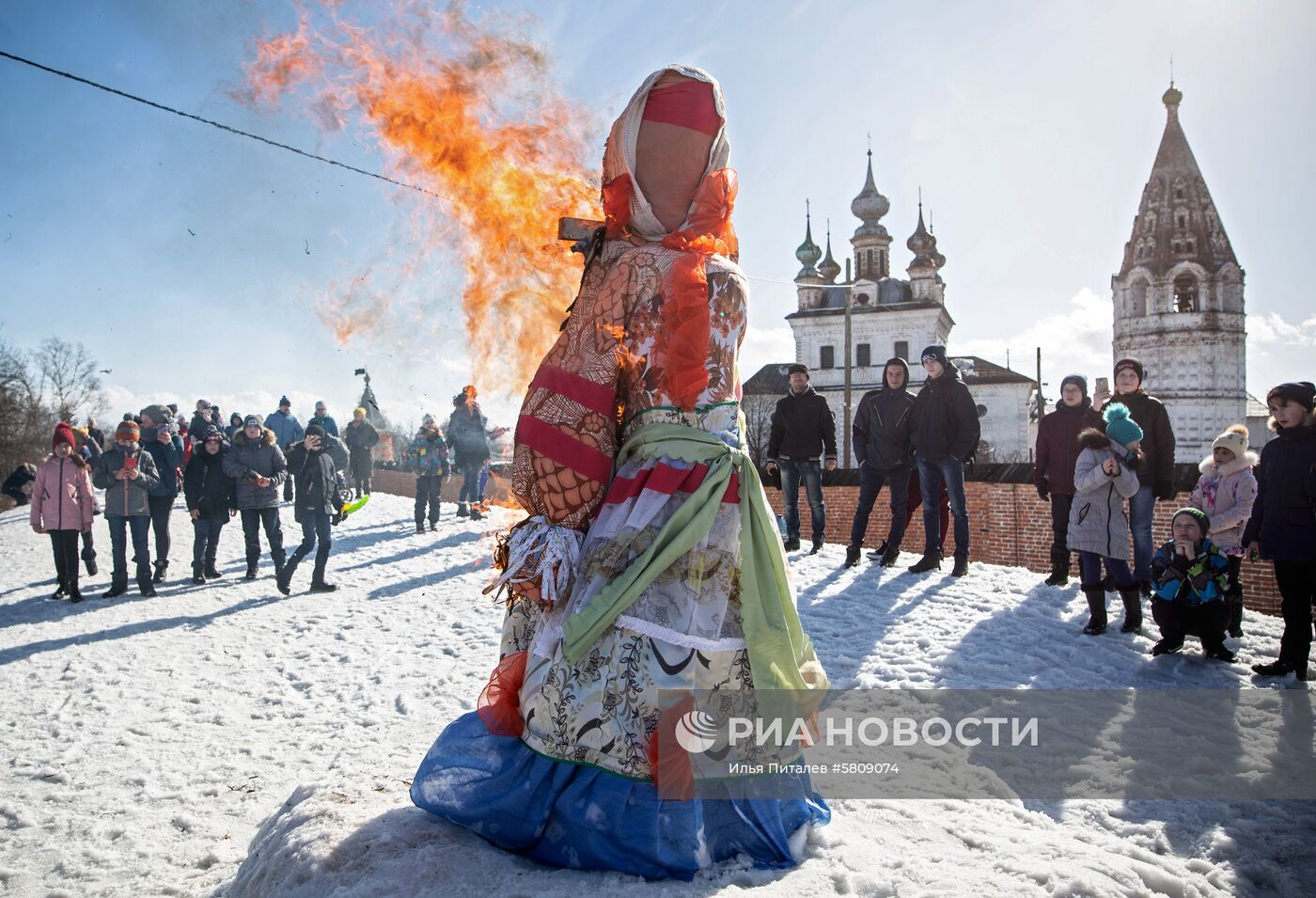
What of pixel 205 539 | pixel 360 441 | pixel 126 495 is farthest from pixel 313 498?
pixel 360 441

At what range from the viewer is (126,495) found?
27.1 feet

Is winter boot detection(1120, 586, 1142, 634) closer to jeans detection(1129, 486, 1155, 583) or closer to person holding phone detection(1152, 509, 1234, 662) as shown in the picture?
person holding phone detection(1152, 509, 1234, 662)

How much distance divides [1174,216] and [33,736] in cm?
7165

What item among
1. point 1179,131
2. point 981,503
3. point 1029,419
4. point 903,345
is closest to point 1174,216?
point 1179,131

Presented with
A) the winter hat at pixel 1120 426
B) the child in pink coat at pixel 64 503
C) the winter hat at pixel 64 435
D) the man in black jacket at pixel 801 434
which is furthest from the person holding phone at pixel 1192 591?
the winter hat at pixel 64 435

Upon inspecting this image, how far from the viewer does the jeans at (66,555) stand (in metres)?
8.32

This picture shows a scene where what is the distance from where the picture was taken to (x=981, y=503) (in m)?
12.5

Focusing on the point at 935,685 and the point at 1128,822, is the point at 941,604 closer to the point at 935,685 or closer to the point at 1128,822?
the point at 935,685

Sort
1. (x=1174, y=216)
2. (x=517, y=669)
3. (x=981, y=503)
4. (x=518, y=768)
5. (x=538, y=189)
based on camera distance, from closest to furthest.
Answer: (x=518, y=768), (x=517, y=669), (x=538, y=189), (x=981, y=503), (x=1174, y=216)

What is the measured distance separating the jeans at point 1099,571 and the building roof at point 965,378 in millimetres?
48445

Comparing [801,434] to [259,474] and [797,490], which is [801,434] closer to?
[797,490]

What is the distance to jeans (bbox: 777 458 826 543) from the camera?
876cm

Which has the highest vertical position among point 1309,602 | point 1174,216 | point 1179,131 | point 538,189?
point 1179,131

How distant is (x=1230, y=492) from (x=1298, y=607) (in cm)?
159
